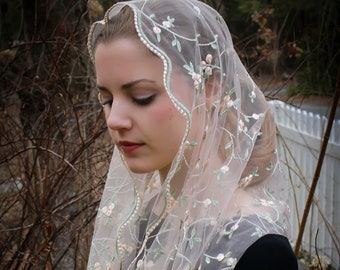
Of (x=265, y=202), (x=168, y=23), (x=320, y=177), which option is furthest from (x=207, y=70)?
(x=320, y=177)

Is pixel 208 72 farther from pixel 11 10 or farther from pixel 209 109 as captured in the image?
pixel 11 10

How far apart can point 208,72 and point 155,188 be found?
43 cm

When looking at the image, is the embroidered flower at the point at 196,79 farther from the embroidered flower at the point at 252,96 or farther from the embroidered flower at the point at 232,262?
the embroidered flower at the point at 232,262

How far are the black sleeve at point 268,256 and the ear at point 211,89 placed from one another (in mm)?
374

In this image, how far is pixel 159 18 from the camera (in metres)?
1.53

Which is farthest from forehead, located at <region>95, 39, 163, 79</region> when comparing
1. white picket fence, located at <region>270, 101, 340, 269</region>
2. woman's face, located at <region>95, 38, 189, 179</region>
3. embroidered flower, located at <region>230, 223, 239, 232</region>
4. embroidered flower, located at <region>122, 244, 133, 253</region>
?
white picket fence, located at <region>270, 101, 340, 269</region>

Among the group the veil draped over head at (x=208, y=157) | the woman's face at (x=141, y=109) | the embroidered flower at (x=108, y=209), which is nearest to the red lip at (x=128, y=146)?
the woman's face at (x=141, y=109)

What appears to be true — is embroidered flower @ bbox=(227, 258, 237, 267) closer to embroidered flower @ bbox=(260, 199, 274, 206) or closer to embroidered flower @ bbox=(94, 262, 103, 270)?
embroidered flower @ bbox=(260, 199, 274, 206)

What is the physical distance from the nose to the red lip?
1.5 inches

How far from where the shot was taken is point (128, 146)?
1.49 m

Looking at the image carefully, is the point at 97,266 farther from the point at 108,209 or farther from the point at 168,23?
the point at 168,23

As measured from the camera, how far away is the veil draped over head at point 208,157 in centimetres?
148

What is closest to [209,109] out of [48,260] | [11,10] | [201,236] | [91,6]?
[201,236]

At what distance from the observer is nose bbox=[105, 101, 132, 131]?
4.83 feet
